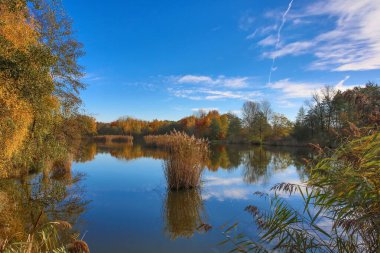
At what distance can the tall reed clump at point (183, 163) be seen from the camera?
9.00 metres

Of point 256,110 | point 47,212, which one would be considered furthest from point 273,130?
point 47,212

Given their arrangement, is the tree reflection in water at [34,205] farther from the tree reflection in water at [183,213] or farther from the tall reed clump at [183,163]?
the tall reed clump at [183,163]

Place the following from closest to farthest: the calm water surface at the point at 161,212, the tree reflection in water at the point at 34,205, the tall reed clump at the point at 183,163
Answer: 1. the calm water surface at the point at 161,212
2. the tree reflection in water at the point at 34,205
3. the tall reed clump at the point at 183,163

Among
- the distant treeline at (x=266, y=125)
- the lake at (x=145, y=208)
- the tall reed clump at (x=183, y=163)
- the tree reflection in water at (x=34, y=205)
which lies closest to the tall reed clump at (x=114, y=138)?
the distant treeline at (x=266, y=125)

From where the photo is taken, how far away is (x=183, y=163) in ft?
29.4

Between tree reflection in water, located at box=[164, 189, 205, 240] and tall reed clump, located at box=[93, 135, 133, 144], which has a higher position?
tall reed clump, located at box=[93, 135, 133, 144]

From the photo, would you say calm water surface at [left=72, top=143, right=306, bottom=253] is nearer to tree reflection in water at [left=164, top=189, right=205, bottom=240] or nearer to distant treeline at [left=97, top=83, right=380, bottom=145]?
tree reflection in water at [left=164, top=189, right=205, bottom=240]

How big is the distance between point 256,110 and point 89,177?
4024 centimetres

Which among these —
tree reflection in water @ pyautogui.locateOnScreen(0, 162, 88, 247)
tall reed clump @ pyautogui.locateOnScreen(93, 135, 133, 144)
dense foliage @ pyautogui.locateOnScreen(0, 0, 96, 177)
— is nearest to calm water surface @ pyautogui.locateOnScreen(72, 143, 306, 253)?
tree reflection in water @ pyautogui.locateOnScreen(0, 162, 88, 247)

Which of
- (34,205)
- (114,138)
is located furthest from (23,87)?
(114,138)

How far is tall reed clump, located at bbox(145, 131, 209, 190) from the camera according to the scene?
9000 mm

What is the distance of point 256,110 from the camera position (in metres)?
49.1

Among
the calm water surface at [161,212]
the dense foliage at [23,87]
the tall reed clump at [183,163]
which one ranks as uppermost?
the dense foliage at [23,87]

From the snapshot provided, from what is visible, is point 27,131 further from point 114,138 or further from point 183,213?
point 114,138
